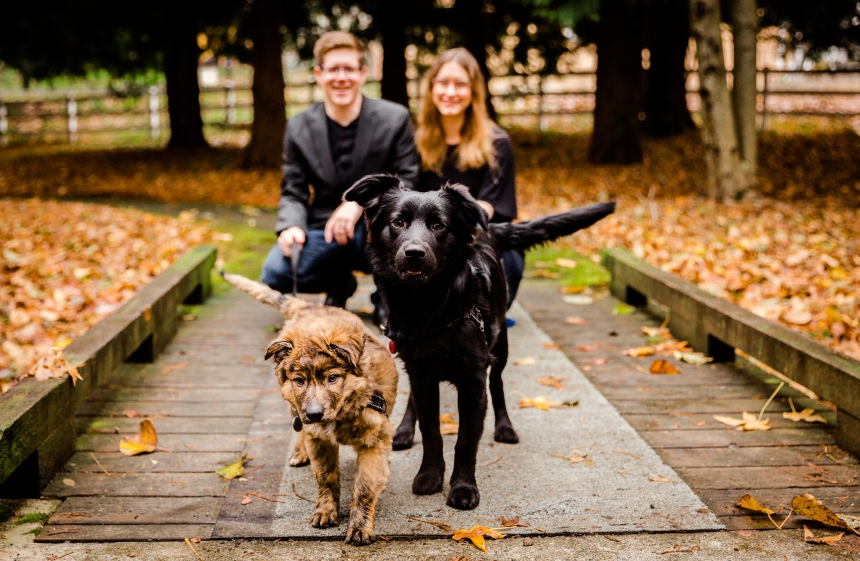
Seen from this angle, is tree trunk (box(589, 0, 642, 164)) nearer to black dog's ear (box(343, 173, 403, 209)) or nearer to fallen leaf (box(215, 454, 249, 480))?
black dog's ear (box(343, 173, 403, 209))

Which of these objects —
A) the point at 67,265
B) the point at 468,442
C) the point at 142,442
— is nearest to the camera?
the point at 468,442

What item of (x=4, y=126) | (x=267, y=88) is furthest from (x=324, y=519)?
(x=4, y=126)

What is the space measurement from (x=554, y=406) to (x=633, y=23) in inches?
530

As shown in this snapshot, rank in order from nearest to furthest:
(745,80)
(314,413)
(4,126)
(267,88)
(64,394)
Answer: (314,413), (64,394), (745,80), (267,88), (4,126)

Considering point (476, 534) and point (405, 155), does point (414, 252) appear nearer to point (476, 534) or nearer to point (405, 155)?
point (476, 534)

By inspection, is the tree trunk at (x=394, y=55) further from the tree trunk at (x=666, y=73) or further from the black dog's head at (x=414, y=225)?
the black dog's head at (x=414, y=225)

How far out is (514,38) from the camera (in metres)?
22.0

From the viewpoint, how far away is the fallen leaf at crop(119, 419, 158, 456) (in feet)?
12.6

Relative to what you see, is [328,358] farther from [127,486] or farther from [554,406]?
[554,406]

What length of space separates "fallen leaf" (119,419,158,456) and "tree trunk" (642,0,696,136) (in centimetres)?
1731

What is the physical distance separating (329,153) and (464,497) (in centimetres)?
286

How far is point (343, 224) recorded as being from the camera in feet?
16.0

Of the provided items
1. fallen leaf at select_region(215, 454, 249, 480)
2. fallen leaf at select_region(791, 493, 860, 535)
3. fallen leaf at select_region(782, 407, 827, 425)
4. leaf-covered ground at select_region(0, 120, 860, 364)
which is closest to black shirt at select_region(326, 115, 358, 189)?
fallen leaf at select_region(215, 454, 249, 480)

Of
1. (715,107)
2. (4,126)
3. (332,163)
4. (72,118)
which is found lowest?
(332,163)
